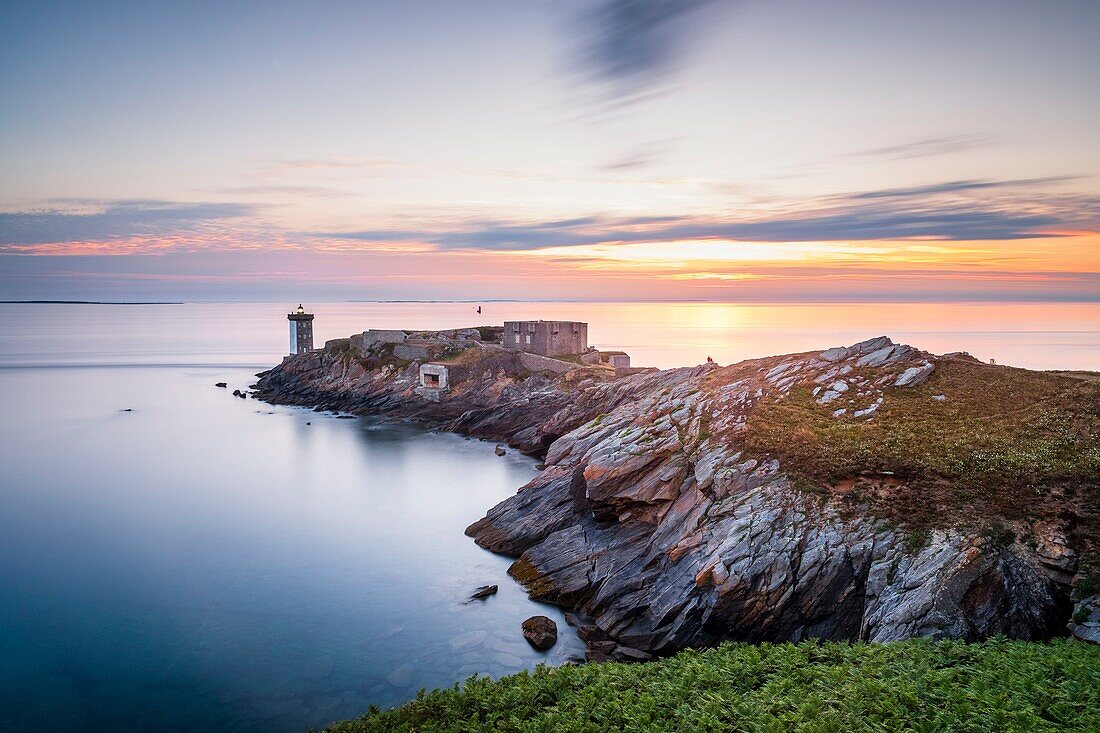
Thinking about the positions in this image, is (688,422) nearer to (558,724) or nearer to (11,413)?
(558,724)

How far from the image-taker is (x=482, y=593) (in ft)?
98.6

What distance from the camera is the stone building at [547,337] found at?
7794 centimetres

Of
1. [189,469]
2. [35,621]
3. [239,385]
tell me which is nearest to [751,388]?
[35,621]

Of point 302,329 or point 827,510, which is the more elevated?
point 827,510

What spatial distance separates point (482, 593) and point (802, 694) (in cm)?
1884

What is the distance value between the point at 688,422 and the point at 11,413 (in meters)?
83.0

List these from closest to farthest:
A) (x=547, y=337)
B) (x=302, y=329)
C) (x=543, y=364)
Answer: (x=543, y=364) < (x=547, y=337) < (x=302, y=329)

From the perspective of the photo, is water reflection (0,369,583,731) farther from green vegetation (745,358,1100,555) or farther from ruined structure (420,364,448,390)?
ruined structure (420,364,448,390)

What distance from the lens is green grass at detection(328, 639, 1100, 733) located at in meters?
11.7

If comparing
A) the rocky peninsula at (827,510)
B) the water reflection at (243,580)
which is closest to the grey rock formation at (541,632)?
the water reflection at (243,580)

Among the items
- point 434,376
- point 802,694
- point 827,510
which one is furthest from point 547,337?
point 802,694

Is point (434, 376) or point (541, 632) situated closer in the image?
point (541, 632)

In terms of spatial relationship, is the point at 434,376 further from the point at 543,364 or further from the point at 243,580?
the point at 243,580

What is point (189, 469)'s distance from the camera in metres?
55.4
